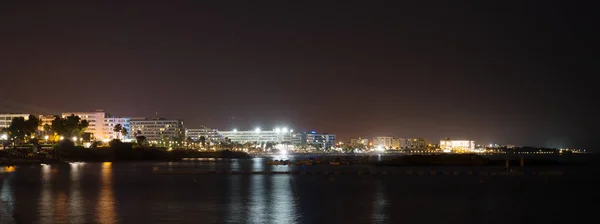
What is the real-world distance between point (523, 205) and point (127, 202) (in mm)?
24132

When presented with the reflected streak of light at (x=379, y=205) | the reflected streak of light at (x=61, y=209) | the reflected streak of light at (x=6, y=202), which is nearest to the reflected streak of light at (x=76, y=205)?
the reflected streak of light at (x=61, y=209)

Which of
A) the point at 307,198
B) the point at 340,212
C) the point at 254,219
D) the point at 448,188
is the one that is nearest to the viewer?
the point at 254,219

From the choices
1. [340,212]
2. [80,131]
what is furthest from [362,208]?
→ [80,131]

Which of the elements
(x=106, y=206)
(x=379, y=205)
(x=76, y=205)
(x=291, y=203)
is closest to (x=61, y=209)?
(x=76, y=205)

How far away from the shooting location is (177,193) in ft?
154

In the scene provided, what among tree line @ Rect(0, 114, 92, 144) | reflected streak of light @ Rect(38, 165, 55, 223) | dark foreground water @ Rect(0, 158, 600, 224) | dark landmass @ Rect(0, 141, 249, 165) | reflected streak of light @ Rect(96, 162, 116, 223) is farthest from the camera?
tree line @ Rect(0, 114, 92, 144)

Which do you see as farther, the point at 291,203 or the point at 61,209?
the point at 291,203

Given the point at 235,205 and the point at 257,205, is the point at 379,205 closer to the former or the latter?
the point at 257,205

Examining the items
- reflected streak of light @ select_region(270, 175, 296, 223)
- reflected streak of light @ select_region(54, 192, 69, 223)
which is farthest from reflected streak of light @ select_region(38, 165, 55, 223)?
reflected streak of light @ select_region(270, 175, 296, 223)

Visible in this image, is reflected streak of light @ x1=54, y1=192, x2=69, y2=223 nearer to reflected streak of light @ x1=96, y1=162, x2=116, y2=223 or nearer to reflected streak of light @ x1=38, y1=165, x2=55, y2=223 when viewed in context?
reflected streak of light @ x1=38, y1=165, x2=55, y2=223

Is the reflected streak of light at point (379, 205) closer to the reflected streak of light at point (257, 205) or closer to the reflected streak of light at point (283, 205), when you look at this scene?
the reflected streak of light at point (283, 205)

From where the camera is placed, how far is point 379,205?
128 ft

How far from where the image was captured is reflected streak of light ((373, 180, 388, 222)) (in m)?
32.7

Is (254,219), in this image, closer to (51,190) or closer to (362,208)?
(362,208)
